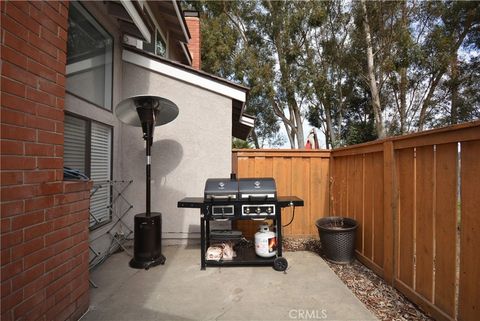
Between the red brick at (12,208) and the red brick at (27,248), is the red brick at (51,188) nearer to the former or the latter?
the red brick at (12,208)

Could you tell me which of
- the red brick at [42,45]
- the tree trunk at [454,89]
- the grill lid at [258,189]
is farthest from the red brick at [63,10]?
the tree trunk at [454,89]

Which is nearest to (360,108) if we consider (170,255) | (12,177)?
(170,255)

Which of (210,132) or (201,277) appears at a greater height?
(210,132)

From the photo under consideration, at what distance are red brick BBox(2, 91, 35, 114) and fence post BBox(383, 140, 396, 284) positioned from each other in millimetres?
3409

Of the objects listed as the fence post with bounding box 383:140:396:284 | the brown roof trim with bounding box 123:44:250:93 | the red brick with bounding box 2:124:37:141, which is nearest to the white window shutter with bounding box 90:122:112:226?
the brown roof trim with bounding box 123:44:250:93

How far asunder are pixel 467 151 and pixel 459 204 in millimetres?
421

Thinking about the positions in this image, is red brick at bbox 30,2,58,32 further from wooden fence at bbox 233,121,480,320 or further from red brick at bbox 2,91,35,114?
wooden fence at bbox 233,121,480,320

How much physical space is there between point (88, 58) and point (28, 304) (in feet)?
9.99

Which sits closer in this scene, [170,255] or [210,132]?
[170,255]

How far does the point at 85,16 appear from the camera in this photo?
3541mm

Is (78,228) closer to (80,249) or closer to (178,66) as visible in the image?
(80,249)

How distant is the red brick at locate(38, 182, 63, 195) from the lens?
6.38 feet

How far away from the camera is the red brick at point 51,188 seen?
1.94m

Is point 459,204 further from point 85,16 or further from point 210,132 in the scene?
point 85,16
